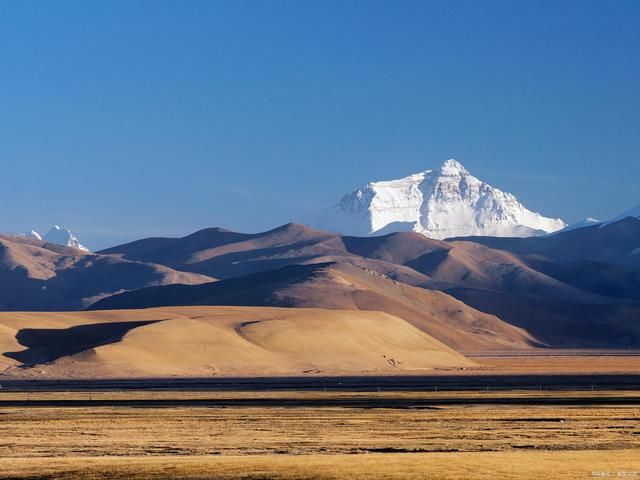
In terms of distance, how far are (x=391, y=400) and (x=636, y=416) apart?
23.5 meters

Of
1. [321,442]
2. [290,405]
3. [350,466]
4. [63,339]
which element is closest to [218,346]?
[63,339]

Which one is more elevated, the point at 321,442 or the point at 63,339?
the point at 63,339

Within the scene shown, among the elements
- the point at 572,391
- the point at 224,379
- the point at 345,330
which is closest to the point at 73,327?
the point at 345,330

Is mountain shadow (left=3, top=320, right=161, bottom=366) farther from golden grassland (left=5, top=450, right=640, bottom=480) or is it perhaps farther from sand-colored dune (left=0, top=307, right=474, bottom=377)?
golden grassland (left=5, top=450, right=640, bottom=480)

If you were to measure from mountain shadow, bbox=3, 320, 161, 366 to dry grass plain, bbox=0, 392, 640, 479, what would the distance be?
8189cm

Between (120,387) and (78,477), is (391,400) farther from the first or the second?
(78,477)

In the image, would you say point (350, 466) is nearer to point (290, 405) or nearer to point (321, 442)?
point (321, 442)

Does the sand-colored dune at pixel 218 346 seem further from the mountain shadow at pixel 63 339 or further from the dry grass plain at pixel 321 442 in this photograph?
the dry grass plain at pixel 321 442

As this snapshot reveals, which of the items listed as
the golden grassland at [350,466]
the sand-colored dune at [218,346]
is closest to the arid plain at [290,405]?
the golden grassland at [350,466]

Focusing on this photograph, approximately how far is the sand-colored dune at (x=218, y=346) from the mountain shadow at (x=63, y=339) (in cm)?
13

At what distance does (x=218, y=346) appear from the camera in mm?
164125

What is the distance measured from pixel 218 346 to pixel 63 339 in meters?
21.4

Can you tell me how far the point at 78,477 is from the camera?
4094 cm

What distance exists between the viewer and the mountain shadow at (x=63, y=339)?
15788cm
